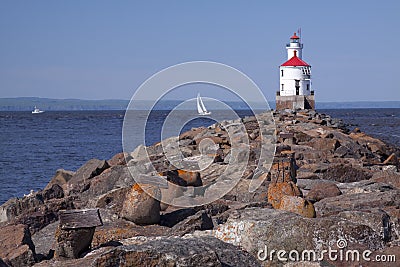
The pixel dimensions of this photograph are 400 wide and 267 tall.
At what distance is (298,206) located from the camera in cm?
805

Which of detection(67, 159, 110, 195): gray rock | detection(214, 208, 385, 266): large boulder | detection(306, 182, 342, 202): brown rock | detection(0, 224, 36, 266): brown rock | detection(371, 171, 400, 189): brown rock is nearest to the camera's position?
detection(214, 208, 385, 266): large boulder

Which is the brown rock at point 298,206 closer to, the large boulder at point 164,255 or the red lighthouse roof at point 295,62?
the large boulder at point 164,255

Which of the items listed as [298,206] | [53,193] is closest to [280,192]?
A: [298,206]

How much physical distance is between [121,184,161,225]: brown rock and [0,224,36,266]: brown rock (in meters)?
1.25

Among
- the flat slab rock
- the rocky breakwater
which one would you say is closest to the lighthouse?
the rocky breakwater

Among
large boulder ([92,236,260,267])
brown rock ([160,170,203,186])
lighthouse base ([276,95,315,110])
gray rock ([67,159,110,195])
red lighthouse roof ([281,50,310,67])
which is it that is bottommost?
gray rock ([67,159,110,195])

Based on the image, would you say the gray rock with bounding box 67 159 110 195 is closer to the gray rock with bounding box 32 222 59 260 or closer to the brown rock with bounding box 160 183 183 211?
the brown rock with bounding box 160 183 183 211

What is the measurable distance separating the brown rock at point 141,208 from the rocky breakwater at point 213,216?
12 mm

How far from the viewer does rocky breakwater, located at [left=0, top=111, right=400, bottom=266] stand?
20.0 ft

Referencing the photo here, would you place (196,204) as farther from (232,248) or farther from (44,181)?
(44,181)

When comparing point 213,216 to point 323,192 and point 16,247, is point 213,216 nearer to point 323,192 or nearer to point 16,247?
point 323,192

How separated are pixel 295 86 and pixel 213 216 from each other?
43.6 meters

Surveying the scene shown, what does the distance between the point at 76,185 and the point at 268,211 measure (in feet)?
23.3

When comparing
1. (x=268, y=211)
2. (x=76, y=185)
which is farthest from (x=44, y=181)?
(x=268, y=211)
